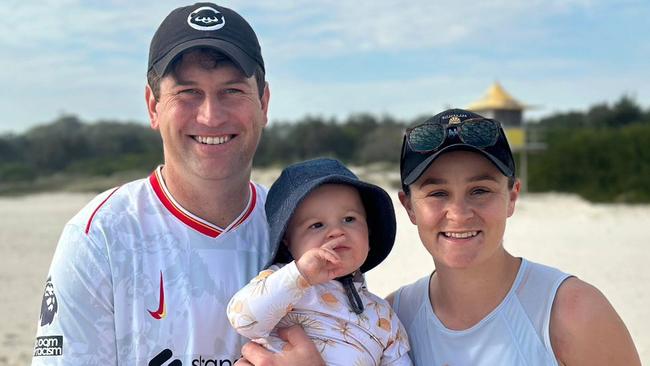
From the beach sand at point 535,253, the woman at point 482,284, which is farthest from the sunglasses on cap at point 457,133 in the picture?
the beach sand at point 535,253

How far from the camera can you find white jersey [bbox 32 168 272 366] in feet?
8.98

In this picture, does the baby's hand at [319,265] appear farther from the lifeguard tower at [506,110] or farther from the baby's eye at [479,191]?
the lifeguard tower at [506,110]

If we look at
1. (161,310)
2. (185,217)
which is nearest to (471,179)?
(185,217)

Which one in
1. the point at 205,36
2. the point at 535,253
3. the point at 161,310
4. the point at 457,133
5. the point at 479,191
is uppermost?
the point at 205,36

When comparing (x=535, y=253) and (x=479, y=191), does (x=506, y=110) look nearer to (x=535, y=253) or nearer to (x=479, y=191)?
(x=535, y=253)

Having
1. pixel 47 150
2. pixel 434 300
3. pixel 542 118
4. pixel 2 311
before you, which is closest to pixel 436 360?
pixel 434 300

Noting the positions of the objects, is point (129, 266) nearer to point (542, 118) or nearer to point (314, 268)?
point (314, 268)

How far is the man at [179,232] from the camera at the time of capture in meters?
2.77

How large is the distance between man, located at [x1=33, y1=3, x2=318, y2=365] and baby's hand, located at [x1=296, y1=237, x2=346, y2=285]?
366 mm

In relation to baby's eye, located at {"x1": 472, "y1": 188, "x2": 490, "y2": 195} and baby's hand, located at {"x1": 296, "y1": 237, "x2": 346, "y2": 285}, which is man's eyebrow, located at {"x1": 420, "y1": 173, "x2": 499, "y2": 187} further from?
baby's hand, located at {"x1": 296, "y1": 237, "x2": 346, "y2": 285}

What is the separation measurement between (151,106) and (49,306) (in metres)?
1.04

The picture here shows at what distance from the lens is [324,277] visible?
284cm

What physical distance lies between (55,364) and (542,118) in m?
58.1

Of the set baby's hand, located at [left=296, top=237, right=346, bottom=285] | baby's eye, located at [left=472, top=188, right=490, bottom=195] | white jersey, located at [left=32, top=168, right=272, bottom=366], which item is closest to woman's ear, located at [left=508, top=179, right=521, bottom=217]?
baby's eye, located at [left=472, top=188, right=490, bottom=195]
